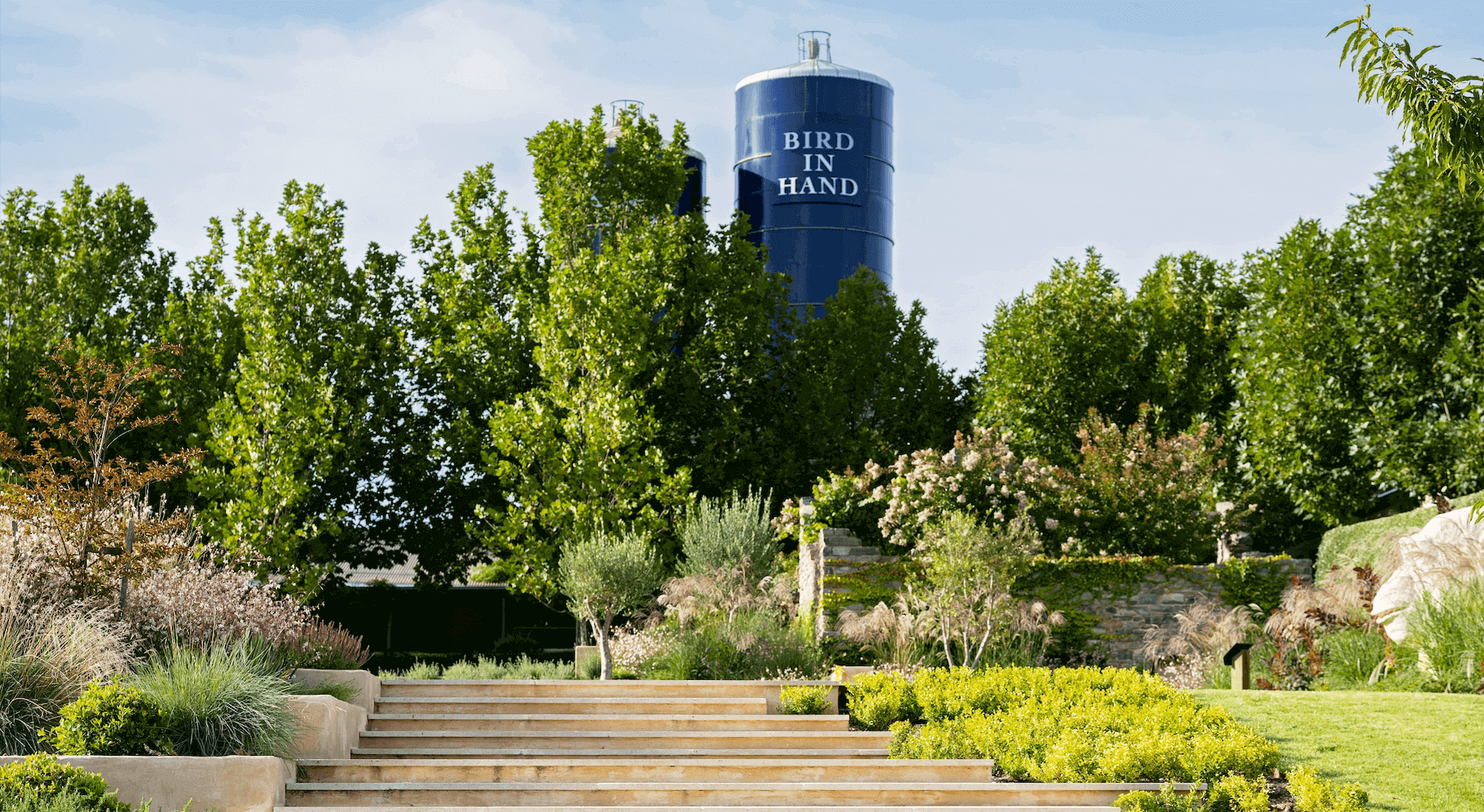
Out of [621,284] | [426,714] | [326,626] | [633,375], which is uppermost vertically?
[621,284]

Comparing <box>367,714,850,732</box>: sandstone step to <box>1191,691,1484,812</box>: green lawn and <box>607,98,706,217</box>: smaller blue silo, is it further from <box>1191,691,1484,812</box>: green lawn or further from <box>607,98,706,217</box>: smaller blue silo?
<box>607,98,706,217</box>: smaller blue silo

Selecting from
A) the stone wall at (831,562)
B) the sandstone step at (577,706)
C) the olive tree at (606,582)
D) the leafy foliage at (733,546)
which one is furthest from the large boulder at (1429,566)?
the olive tree at (606,582)

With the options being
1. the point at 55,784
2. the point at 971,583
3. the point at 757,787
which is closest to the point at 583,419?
the point at 971,583

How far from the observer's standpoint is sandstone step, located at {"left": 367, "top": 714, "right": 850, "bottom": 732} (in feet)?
33.6

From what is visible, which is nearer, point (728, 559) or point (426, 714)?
point (426, 714)

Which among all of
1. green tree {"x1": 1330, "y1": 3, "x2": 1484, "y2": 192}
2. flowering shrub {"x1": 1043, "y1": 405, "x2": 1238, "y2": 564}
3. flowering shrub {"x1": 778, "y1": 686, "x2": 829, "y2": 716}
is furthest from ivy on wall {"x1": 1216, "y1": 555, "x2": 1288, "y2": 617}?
green tree {"x1": 1330, "y1": 3, "x2": 1484, "y2": 192}

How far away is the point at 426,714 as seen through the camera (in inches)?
420

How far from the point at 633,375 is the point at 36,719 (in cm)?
1198

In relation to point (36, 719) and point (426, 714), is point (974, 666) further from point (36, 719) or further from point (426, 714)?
point (36, 719)

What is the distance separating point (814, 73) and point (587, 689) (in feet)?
115

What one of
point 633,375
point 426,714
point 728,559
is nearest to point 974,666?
point 728,559

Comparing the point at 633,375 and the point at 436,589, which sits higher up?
the point at 633,375

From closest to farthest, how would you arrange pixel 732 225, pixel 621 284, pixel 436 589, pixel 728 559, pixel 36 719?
1. pixel 36 719
2. pixel 728 559
3. pixel 621 284
4. pixel 436 589
5. pixel 732 225

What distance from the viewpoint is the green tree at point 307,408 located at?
1777 centimetres
